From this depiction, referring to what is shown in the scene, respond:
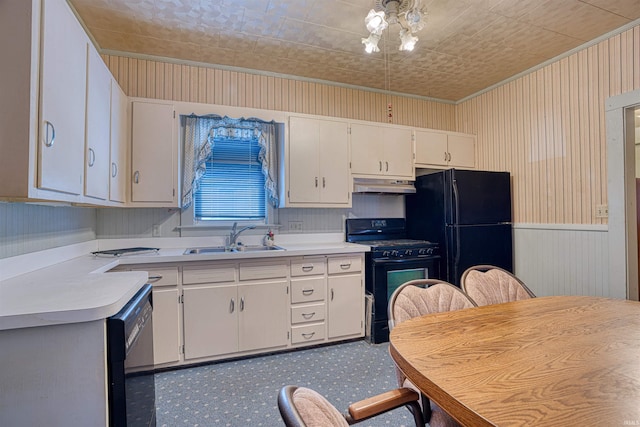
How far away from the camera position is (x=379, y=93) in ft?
12.2

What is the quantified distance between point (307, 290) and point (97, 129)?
1947 mm

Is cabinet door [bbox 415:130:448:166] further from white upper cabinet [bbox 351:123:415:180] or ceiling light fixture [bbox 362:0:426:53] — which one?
ceiling light fixture [bbox 362:0:426:53]

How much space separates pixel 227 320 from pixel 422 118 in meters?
3.24

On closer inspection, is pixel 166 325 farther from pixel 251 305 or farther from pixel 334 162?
pixel 334 162

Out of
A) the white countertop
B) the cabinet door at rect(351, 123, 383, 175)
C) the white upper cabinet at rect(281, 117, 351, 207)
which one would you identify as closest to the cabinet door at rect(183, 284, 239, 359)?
the white countertop

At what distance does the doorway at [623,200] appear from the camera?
2.43 m

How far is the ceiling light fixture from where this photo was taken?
1.76 m

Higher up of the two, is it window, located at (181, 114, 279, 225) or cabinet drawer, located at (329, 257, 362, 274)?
window, located at (181, 114, 279, 225)

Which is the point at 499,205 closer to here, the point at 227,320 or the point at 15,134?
the point at 227,320

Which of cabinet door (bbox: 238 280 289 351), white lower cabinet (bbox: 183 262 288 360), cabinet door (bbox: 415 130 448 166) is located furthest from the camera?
cabinet door (bbox: 415 130 448 166)

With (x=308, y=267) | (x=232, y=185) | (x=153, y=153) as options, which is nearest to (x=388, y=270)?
(x=308, y=267)

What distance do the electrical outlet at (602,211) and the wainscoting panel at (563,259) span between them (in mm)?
102

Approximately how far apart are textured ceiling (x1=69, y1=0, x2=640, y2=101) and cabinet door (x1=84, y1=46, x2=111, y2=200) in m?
0.65

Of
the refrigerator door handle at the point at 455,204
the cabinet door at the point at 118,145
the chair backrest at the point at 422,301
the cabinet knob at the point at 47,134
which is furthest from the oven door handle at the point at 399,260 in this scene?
the cabinet knob at the point at 47,134
